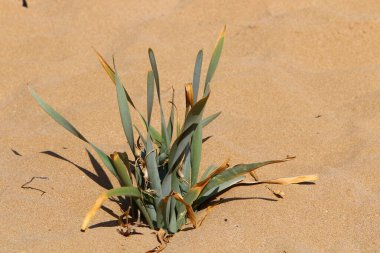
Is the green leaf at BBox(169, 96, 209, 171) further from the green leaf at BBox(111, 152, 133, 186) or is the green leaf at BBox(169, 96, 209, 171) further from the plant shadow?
the plant shadow

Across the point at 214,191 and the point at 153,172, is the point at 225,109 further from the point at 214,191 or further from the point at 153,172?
the point at 153,172

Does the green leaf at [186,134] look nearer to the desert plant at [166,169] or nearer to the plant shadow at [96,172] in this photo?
the desert plant at [166,169]

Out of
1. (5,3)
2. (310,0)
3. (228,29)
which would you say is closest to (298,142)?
(228,29)

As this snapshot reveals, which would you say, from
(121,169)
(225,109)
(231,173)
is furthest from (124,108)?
(225,109)

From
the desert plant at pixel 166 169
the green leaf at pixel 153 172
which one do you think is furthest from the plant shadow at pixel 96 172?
the green leaf at pixel 153 172

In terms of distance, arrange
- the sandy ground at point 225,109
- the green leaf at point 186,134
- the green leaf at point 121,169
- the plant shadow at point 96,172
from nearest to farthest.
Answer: the green leaf at point 186,134
the green leaf at point 121,169
the sandy ground at point 225,109
the plant shadow at point 96,172

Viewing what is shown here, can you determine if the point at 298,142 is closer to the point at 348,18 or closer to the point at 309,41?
the point at 309,41
